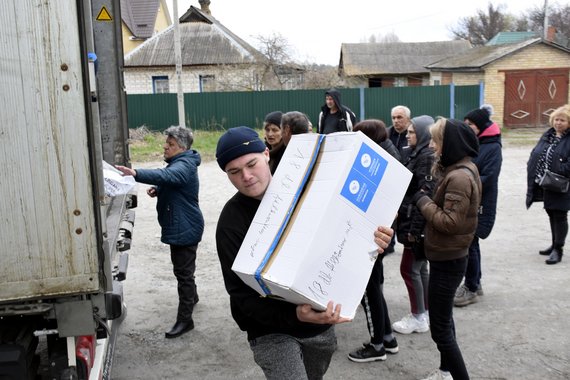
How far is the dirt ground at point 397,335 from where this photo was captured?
422cm

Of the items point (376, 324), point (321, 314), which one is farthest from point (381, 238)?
point (376, 324)

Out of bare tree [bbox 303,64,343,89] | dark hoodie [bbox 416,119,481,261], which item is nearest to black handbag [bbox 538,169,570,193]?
dark hoodie [bbox 416,119,481,261]

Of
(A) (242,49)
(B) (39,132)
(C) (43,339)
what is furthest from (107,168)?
(A) (242,49)

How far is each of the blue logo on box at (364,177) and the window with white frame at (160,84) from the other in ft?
93.4

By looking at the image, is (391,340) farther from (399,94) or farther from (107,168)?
(399,94)

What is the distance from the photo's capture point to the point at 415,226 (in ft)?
14.1

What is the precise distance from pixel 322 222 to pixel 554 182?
4.99m

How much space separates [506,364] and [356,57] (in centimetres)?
3359

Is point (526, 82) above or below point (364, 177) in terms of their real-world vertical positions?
above

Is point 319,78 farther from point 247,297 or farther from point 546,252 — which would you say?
point 247,297

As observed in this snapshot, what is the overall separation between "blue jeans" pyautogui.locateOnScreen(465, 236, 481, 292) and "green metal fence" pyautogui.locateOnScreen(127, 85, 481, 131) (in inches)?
626

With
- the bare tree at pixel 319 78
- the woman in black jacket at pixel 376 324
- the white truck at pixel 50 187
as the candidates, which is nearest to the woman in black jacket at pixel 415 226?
the woman in black jacket at pixel 376 324

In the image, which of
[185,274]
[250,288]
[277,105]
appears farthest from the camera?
[277,105]

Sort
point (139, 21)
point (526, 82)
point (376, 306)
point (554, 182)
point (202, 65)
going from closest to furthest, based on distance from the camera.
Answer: point (376, 306) → point (554, 182) → point (526, 82) → point (202, 65) → point (139, 21)
